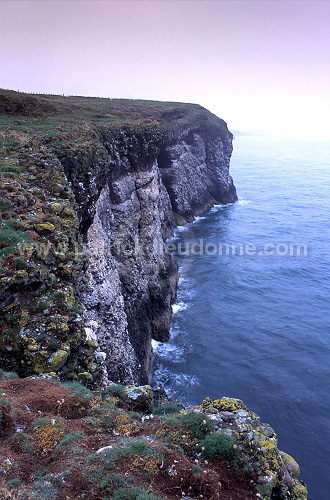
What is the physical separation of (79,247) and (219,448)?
11677mm

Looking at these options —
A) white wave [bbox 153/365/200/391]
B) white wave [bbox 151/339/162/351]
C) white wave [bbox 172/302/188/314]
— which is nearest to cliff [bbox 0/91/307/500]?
white wave [bbox 153/365/200/391]

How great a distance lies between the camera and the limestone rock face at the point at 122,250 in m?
23.0

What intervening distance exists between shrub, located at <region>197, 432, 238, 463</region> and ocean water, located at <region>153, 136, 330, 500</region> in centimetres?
1647

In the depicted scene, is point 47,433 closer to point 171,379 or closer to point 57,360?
point 57,360

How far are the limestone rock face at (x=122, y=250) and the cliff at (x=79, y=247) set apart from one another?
4.1 inches

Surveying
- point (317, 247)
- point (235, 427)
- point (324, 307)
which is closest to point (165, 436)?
point (235, 427)

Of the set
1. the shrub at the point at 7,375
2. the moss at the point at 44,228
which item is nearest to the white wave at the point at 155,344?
the moss at the point at 44,228

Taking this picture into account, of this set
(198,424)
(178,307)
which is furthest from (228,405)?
(178,307)

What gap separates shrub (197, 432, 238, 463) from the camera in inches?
352

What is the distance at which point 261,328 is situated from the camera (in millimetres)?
40812

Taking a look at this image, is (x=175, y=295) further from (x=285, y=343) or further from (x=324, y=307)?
(x=324, y=307)

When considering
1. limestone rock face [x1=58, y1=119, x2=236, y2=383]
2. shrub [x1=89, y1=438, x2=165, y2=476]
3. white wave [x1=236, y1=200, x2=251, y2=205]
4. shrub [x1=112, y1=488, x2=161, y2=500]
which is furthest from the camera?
white wave [x1=236, y1=200, x2=251, y2=205]

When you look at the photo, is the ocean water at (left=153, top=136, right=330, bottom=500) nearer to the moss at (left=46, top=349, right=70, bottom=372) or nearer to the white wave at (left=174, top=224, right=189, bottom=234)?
the white wave at (left=174, top=224, right=189, bottom=234)

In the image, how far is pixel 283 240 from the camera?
2729 inches
